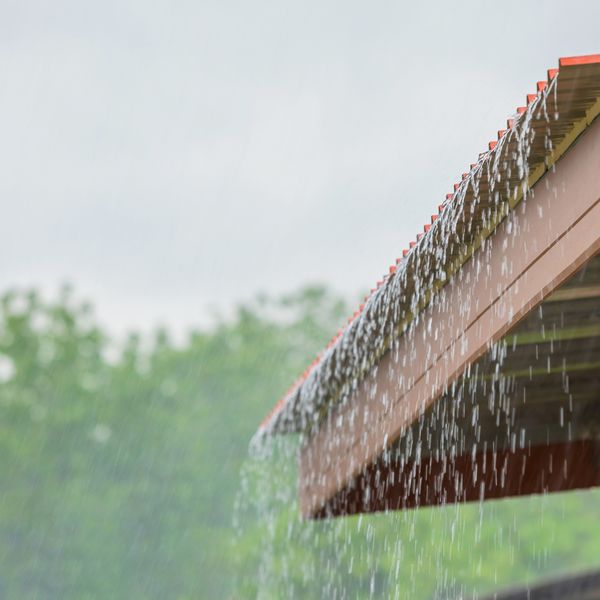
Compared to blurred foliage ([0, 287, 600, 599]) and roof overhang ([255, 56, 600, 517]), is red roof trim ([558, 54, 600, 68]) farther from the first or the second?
blurred foliage ([0, 287, 600, 599])

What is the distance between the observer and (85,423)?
35125mm

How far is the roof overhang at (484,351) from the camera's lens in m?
3.94

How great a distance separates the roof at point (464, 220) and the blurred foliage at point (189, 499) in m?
17.5

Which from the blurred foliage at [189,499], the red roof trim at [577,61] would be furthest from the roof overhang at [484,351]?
the blurred foliage at [189,499]

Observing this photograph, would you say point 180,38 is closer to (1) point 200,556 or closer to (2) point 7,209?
(2) point 7,209

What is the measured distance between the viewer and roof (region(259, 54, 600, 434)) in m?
3.61

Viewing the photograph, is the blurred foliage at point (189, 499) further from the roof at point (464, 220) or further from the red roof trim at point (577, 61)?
the red roof trim at point (577, 61)

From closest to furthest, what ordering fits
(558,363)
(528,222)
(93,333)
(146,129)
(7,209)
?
(528,222) → (558,363) → (93,333) → (7,209) → (146,129)

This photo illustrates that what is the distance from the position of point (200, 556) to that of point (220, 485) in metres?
2.45

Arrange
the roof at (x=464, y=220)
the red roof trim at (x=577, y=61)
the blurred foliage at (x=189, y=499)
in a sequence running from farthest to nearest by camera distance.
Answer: the blurred foliage at (x=189, y=499) < the roof at (x=464, y=220) < the red roof trim at (x=577, y=61)

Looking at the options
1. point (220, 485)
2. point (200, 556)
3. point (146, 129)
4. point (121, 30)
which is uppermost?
point (121, 30)

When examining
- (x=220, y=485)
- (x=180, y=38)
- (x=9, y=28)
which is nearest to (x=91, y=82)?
(x=9, y=28)

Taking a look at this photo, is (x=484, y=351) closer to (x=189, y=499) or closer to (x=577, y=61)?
(x=577, y=61)

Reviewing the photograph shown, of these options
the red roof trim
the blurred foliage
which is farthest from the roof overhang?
the blurred foliage
